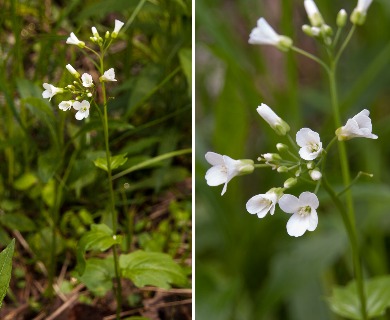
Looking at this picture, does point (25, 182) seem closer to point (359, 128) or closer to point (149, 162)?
point (149, 162)

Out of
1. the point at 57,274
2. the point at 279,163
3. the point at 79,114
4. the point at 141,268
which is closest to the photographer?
the point at 279,163

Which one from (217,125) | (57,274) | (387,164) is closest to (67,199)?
(57,274)

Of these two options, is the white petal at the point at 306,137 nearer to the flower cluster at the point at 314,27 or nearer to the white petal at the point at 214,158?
the white petal at the point at 214,158

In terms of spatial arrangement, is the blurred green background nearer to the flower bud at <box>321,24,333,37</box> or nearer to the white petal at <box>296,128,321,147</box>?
the flower bud at <box>321,24,333,37</box>

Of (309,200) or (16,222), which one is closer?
(309,200)

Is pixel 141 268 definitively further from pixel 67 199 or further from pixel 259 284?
pixel 259 284

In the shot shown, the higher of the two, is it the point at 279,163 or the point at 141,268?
the point at 279,163

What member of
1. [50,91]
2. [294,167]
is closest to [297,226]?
[294,167]
